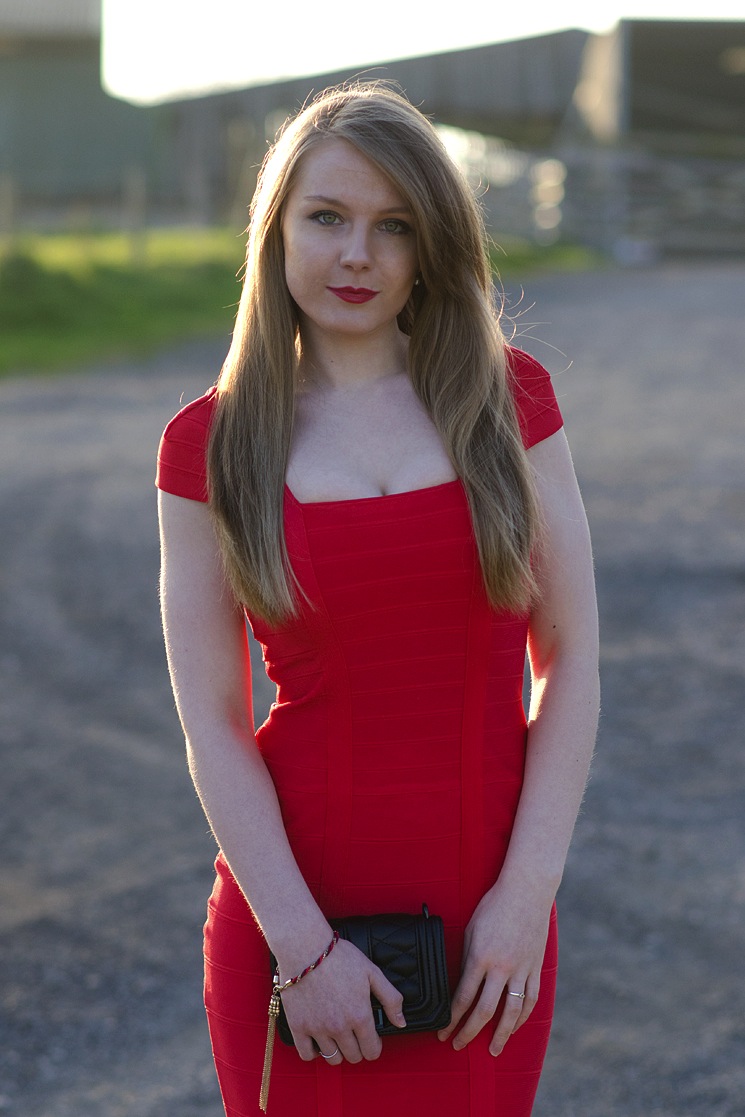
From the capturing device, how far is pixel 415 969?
5.85 feet

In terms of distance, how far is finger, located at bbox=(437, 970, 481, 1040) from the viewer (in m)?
1.81

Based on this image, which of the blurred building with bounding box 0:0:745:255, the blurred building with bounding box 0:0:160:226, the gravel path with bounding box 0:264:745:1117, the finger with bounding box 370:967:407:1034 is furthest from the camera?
the blurred building with bounding box 0:0:160:226

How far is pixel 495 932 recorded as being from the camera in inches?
71.4

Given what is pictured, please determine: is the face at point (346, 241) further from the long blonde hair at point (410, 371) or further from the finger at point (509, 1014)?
the finger at point (509, 1014)

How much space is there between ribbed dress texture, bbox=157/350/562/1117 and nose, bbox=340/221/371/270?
1.06ft

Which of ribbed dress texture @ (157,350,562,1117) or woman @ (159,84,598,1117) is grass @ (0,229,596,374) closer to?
woman @ (159,84,598,1117)

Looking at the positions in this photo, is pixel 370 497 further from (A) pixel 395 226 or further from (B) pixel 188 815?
(B) pixel 188 815

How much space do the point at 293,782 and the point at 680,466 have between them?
323 inches

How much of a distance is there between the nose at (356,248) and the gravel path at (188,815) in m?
0.88

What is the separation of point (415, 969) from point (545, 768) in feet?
1.10

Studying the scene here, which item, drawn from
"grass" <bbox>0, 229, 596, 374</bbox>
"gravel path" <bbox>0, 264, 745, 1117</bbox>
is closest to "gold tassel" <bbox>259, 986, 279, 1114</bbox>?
"gravel path" <bbox>0, 264, 745, 1117</bbox>

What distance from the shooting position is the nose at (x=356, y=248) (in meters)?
1.84

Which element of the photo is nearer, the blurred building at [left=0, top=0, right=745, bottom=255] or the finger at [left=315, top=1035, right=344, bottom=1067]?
the finger at [left=315, top=1035, right=344, bottom=1067]

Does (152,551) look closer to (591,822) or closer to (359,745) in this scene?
(591,822)
